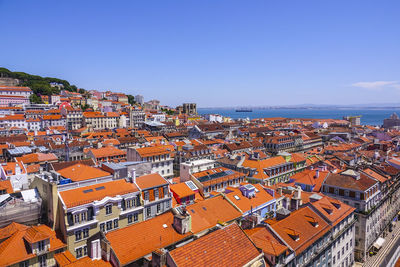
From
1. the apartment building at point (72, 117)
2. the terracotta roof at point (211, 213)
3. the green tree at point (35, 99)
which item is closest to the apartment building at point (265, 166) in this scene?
the terracotta roof at point (211, 213)

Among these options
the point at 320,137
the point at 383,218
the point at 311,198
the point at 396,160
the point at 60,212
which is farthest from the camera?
the point at 320,137

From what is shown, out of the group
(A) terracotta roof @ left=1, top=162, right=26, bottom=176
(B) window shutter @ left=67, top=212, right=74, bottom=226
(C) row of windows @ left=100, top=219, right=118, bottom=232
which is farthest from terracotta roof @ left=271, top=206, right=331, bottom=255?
(A) terracotta roof @ left=1, top=162, right=26, bottom=176

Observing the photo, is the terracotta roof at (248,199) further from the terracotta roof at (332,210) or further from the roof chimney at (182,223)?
the roof chimney at (182,223)

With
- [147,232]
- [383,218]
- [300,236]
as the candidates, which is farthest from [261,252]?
[383,218]

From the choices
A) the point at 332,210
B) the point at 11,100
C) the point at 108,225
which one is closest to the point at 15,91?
the point at 11,100

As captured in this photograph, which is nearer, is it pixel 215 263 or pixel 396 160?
pixel 215 263

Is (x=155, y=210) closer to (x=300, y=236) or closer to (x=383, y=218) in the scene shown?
(x=300, y=236)

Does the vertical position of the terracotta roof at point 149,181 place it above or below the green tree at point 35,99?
below
